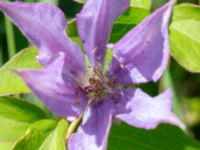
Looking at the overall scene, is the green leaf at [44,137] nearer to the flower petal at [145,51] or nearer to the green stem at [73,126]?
the green stem at [73,126]

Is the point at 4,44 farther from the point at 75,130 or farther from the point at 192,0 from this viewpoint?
the point at 75,130

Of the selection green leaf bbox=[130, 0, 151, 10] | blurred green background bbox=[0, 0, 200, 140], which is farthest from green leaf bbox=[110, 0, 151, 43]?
blurred green background bbox=[0, 0, 200, 140]

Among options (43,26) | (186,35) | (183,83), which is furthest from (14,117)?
(183,83)

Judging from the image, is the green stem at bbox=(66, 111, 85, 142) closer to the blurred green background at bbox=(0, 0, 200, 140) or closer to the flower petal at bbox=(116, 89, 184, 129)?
the flower petal at bbox=(116, 89, 184, 129)

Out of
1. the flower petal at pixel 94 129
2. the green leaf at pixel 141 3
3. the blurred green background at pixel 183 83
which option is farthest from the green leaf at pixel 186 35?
the blurred green background at pixel 183 83

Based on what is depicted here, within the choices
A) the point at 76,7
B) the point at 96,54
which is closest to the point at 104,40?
the point at 96,54

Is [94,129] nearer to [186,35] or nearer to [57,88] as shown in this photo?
[57,88]
